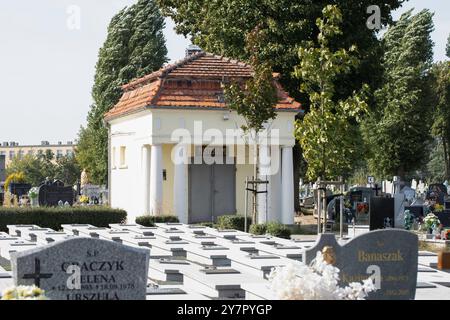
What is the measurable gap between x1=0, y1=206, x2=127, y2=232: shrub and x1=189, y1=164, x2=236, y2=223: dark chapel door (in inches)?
139

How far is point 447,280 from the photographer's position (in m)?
16.5

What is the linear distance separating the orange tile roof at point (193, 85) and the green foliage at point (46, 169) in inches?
3100

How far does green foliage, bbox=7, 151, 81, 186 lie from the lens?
11612 centimetres

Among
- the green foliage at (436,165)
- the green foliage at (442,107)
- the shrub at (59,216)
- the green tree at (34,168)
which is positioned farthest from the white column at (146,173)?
the green tree at (34,168)

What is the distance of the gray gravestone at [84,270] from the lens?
10.9m

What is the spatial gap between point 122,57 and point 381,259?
56275 millimetres

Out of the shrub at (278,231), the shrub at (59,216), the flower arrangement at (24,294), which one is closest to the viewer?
the flower arrangement at (24,294)

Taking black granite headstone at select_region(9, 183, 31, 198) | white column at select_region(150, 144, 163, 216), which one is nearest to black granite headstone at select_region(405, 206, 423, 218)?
white column at select_region(150, 144, 163, 216)

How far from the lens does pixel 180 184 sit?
33750 mm

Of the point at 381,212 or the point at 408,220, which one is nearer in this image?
the point at 381,212

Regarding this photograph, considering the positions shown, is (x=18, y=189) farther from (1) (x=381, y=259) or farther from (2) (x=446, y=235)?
(1) (x=381, y=259)

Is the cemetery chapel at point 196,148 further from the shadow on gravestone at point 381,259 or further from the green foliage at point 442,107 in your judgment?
the green foliage at point 442,107

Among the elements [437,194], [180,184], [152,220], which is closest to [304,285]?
[152,220]
